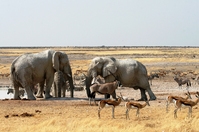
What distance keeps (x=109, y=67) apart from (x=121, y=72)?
2.26 ft

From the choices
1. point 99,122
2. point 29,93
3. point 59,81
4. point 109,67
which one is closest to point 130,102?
point 99,122

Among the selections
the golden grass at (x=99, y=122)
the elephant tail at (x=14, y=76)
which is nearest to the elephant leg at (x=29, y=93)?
the elephant tail at (x=14, y=76)

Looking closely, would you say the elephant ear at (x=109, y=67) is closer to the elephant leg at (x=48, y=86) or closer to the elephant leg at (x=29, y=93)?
the elephant leg at (x=48, y=86)

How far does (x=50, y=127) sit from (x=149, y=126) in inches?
125

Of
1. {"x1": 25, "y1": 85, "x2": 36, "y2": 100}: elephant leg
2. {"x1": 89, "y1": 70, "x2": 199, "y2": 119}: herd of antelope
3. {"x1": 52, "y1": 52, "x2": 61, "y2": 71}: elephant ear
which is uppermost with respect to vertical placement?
{"x1": 52, "y1": 52, "x2": 61, "y2": 71}: elephant ear

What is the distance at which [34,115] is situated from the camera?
57.4 ft

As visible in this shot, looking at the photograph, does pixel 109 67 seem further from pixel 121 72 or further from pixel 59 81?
pixel 59 81

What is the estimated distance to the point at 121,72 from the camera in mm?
23734

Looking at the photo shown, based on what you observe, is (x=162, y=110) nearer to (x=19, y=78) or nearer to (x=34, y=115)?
(x=34, y=115)

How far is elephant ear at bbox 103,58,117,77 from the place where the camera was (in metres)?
23.6

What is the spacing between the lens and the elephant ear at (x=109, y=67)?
77.3ft

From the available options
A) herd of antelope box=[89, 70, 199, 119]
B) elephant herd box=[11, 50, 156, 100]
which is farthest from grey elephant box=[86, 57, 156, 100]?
herd of antelope box=[89, 70, 199, 119]

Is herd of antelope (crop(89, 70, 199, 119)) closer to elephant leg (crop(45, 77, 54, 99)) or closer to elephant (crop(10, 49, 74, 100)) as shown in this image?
elephant leg (crop(45, 77, 54, 99))

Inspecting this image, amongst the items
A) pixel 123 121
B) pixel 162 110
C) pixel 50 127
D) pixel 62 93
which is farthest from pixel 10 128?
pixel 62 93
